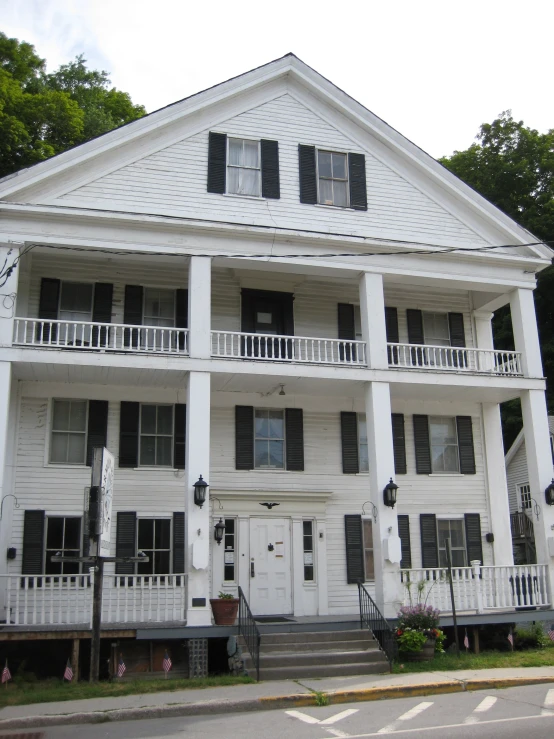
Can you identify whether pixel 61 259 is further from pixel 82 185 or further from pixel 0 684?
pixel 0 684

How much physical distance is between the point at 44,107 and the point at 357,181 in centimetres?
1983

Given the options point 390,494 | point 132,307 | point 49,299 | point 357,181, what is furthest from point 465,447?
point 49,299

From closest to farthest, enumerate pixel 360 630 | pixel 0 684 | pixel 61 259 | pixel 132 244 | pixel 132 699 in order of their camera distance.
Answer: pixel 132 699
pixel 0 684
pixel 360 630
pixel 132 244
pixel 61 259

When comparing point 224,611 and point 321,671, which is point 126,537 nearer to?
point 224,611

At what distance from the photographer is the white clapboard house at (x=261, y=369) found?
1644 cm

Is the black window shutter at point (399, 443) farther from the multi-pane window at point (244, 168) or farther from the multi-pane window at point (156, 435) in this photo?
the multi-pane window at point (244, 168)

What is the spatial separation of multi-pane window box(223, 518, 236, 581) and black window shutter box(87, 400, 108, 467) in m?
3.44

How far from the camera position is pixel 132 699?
37.8 ft

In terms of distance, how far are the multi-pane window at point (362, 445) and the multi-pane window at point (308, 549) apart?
196 centimetres

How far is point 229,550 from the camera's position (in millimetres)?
17922

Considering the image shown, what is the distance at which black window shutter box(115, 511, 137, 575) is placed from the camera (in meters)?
17.1

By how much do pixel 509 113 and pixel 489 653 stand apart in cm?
3233

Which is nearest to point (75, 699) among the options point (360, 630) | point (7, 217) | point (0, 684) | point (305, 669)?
point (0, 684)

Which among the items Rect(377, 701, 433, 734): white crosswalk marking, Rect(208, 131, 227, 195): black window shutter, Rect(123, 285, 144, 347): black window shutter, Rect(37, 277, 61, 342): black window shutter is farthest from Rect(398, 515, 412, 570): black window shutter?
Rect(37, 277, 61, 342): black window shutter
